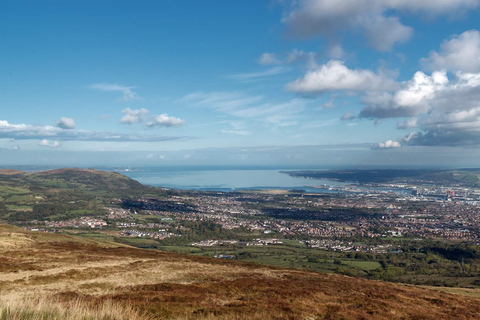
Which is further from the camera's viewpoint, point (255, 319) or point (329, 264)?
point (329, 264)

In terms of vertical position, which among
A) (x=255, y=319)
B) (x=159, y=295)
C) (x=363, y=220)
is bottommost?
(x=363, y=220)

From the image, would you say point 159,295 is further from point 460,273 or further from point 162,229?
point 162,229

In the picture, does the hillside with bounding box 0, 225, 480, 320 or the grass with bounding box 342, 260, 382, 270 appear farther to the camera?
the grass with bounding box 342, 260, 382, 270

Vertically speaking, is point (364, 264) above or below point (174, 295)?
below

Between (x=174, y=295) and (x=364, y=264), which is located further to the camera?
(x=364, y=264)

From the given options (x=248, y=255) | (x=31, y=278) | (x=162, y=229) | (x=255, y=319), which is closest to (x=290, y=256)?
(x=248, y=255)

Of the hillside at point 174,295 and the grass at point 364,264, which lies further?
the grass at point 364,264

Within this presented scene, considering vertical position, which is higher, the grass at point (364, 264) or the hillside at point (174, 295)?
the hillside at point (174, 295)

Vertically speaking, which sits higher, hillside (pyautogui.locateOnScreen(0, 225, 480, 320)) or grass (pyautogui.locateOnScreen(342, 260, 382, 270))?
hillside (pyautogui.locateOnScreen(0, 225, 480, 320))
